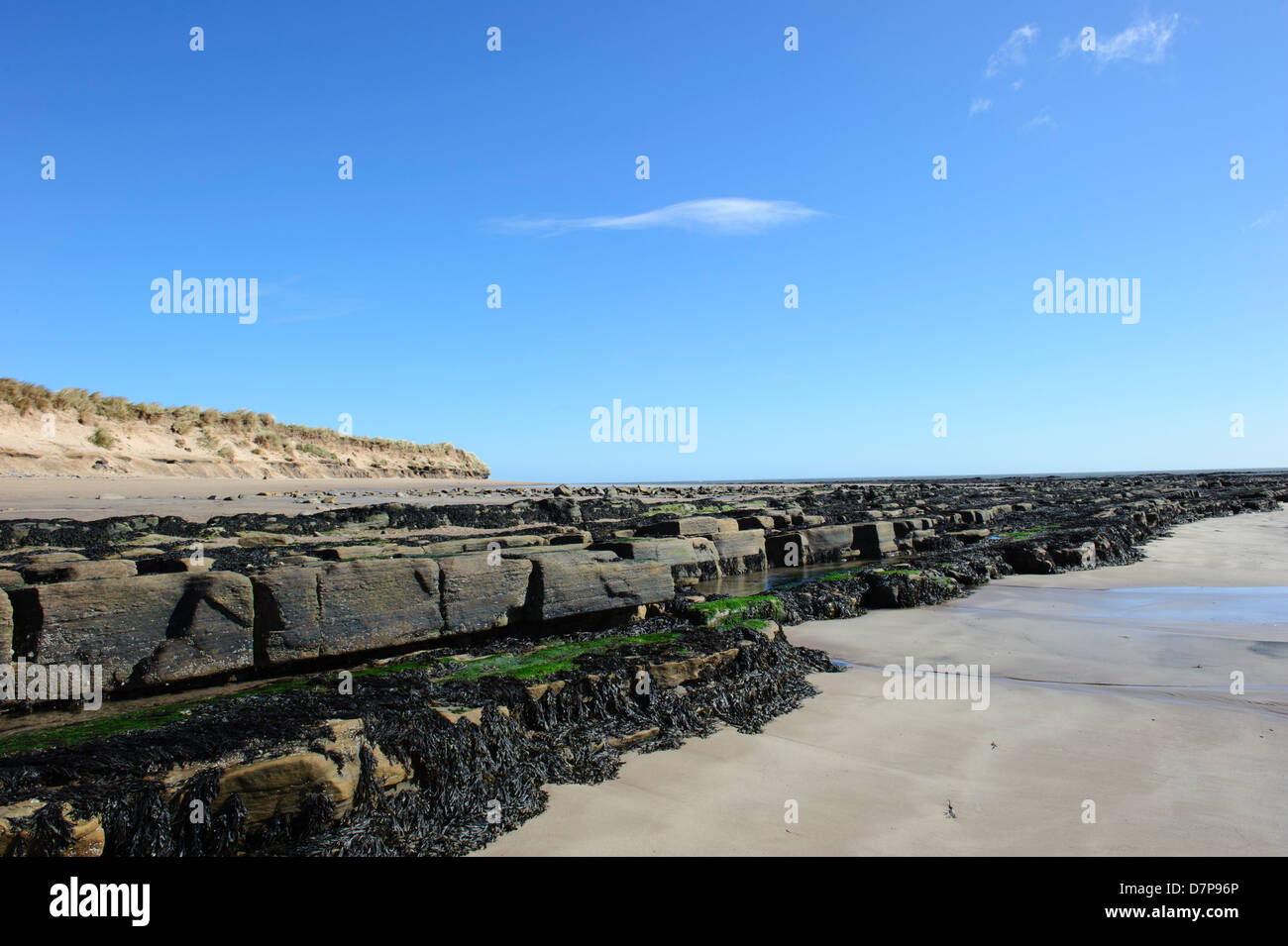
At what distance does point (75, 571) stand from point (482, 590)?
9.95 feet

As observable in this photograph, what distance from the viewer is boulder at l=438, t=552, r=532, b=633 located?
5.70 meters

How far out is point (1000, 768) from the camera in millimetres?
3855

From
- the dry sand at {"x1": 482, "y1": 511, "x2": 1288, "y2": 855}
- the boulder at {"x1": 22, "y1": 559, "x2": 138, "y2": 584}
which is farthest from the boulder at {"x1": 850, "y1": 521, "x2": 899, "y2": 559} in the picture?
the boulder at {"x1": 22, "y1": 559, "x2": 138, "y2": 584}

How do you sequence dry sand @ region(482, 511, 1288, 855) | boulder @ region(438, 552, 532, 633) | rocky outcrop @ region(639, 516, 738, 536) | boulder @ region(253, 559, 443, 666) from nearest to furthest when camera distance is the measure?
dry sand @ region(482, 511, 1288, 855), boulder @ region(253, 559, 443, 666), boulder @ region(438, 552, 532, 633), rocky outcrop @ region(639, 516, 738, 536)

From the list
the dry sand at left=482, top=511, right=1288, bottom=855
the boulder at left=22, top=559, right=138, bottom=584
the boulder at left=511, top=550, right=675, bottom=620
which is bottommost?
the dry sand at left=482, top=511, right=1288, bottom=855

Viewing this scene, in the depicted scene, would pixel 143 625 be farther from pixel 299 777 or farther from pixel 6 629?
pixel 299 777

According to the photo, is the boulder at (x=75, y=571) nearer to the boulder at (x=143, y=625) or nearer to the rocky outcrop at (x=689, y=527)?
the boulder at (x=143, y=625)

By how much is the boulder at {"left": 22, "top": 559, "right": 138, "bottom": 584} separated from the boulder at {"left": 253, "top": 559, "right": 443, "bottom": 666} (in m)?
1.15

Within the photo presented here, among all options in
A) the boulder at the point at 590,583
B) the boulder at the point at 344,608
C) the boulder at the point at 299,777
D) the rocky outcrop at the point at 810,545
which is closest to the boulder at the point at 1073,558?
the rocky outcrop at the point at 810,545

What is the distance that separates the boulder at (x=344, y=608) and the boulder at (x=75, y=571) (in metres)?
1.15

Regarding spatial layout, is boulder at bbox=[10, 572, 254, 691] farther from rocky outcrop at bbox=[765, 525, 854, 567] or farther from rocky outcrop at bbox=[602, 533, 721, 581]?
rocky outcrop at bbox=[765, 525, 854, 567]

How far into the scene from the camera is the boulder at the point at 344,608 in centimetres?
482
